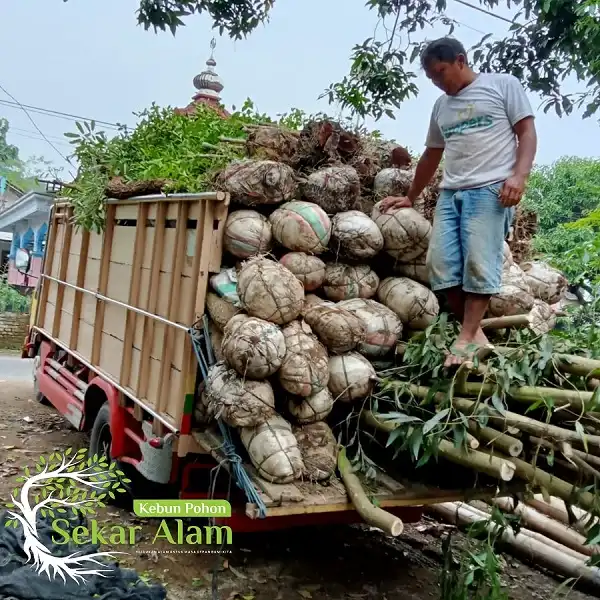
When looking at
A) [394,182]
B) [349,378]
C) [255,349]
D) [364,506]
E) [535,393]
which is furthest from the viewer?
[394,182]

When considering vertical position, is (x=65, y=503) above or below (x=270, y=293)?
below

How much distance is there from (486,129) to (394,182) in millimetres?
756

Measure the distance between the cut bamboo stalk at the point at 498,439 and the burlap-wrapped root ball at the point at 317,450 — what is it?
71 centimetres

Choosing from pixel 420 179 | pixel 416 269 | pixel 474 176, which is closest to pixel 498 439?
pixel 416 269

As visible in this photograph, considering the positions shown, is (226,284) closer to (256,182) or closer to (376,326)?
(256,182)

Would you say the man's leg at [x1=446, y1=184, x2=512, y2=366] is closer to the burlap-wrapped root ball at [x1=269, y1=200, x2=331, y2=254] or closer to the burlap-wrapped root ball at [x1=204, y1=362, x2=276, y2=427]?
the burlap-wrapped root ball at [x1=269, y1=200, x2=331, y2=254]

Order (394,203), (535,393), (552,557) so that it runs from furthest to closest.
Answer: (552,557), (394,203), (535,393)

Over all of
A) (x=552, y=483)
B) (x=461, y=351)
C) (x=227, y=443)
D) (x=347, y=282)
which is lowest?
(x=227, y=443)

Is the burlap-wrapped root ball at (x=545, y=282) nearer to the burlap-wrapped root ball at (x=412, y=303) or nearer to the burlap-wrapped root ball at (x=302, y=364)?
the burlap-wrapped root ball at (x=412, y=303)

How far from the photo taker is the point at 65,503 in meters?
3.81

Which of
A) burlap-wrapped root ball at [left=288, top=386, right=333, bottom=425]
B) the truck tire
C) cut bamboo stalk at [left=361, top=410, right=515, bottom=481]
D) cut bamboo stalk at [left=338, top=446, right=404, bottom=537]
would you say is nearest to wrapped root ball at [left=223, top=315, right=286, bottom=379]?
burlap-wrapped root ball at [left=288, top=386, right=333, bottom=425]

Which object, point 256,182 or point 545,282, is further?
point 545,282

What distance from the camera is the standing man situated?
10.8ft

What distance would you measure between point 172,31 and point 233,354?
433 centimetres
